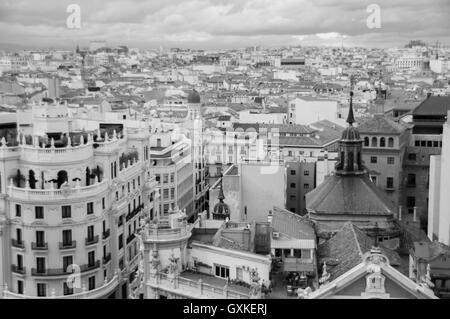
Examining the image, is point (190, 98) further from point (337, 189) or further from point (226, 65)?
point (226, 65)

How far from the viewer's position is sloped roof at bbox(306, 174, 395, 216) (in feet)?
53.6

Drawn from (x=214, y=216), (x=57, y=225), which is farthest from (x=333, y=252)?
(x=57, y=225)

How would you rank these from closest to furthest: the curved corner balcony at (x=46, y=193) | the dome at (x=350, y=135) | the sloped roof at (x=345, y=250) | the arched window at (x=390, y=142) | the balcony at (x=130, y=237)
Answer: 1. the sloped roof at (x=345, y=250)
2. the curved corner balcony at (x=46, y=193)
3. the balcony at (x=130, y=237)
4. the dome at (x=350, y=135)
5. the arched window at (x=390, y=142)

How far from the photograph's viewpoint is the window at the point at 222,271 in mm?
10938

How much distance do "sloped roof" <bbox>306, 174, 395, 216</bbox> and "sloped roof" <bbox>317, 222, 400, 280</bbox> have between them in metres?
1.76

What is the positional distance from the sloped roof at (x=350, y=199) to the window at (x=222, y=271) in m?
5.82

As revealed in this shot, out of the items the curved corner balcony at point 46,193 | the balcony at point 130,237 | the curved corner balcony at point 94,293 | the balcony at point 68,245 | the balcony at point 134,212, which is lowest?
the curved corner balcony at point 94,293

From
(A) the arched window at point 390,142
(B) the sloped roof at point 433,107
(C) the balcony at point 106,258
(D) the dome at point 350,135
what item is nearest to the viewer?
(C) the balcony at point 106,258

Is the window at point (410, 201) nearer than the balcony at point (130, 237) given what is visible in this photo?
No

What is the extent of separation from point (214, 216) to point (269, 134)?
1026 cm

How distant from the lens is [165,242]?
35.7 feet

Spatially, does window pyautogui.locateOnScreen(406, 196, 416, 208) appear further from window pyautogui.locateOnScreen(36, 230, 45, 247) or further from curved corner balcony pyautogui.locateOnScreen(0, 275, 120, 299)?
window pyautogui.locateOnScreen(36, 230, 45, 247)

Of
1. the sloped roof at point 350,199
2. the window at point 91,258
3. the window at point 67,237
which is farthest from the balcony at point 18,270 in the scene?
the sloped roof at point 350,199

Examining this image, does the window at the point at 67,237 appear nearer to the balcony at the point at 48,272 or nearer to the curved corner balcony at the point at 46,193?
the balcony at the point at 48,272
